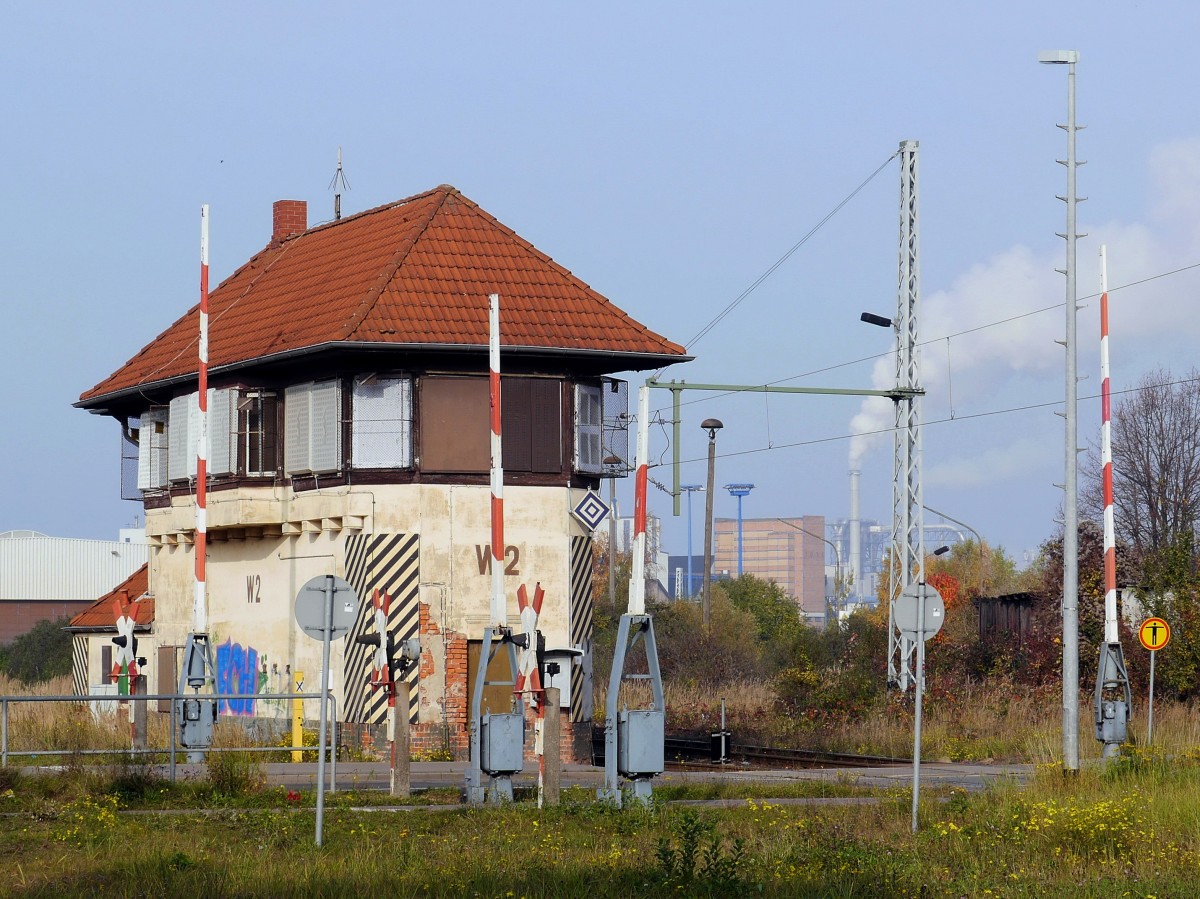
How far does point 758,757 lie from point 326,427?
34.2ft

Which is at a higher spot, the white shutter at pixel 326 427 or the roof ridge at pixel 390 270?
the roof ridge at pixel 390 270

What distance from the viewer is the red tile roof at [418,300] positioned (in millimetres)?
31766

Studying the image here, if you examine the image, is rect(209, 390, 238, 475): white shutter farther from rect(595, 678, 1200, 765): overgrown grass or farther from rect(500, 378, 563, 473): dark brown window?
rect(595, 678, 1200, 765): overgrown grass

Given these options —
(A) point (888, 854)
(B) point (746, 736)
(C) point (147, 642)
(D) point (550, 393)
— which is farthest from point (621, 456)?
(A) point (888, 854)

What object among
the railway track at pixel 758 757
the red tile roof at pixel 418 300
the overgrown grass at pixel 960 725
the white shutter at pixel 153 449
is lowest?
the railway track at pixel 758 757

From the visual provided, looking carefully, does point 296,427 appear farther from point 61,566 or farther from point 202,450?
point 61,566

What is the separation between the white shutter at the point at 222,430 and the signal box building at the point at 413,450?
4cm

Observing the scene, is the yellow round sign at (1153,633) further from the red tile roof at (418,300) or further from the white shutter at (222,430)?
the white shutter at (222,430)

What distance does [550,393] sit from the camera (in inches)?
1277

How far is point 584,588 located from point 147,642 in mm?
11842

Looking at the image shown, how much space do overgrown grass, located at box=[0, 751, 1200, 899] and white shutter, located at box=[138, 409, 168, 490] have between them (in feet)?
55.7

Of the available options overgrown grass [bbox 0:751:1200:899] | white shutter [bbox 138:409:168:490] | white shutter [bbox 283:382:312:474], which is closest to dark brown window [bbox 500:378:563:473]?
white shutter [bbox 283:382:312:474]

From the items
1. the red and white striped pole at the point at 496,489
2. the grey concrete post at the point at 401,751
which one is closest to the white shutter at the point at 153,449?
the red and white striped pole at the point at 496,489

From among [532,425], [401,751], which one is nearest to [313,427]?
[532,425]
